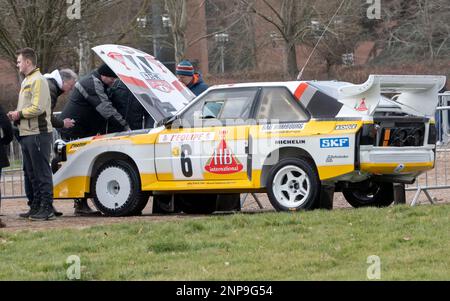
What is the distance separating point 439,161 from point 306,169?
4536 millimetres

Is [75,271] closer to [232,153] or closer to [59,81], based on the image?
[232,153]

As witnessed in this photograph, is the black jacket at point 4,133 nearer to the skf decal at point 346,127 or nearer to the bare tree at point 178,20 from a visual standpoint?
the skf decal at point 346,127

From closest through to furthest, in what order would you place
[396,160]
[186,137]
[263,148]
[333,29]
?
[396,160] < [263,148] < [186,137] < [333,29]

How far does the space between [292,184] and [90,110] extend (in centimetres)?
344

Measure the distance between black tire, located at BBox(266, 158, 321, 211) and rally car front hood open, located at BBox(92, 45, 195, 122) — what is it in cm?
203

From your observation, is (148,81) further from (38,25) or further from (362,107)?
(38,25)

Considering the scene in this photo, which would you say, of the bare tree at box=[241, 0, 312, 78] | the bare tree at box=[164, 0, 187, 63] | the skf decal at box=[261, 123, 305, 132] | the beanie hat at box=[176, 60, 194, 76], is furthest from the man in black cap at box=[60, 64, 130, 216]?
the bare tree at box=[164, 0, 187, 63]

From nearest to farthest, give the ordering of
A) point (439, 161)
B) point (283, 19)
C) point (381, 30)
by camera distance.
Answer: point (439, 161) < point (283, 19) < point (381, 30)

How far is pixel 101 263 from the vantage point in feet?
31.9

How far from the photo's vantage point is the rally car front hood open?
14.6 m

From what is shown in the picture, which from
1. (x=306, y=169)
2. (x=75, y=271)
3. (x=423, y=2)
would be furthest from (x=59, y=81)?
(x=423, y=2)

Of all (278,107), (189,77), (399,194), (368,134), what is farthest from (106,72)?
A: (399,194)

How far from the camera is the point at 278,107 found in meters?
13.5

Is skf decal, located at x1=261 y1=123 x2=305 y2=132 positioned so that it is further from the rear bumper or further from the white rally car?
the rear bumper
